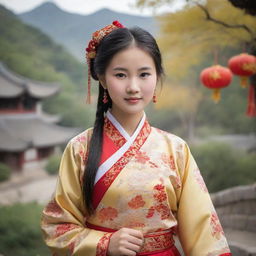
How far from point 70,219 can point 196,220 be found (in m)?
0.46

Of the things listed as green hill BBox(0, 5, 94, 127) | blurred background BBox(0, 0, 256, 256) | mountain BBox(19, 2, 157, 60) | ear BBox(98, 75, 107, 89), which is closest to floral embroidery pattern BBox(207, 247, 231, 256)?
ear BBox(98, 75, 107, 89)

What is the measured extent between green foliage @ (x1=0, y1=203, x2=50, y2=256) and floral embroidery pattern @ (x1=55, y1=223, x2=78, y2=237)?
14.1 ft

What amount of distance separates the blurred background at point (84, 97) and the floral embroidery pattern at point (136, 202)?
122 inches

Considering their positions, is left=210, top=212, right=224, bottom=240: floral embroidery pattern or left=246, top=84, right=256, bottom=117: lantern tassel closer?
left=210, top=212, right=224, bottom=240: floral embroidery pattern

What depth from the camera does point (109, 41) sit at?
55.7 inches

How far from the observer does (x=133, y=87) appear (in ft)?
4.48

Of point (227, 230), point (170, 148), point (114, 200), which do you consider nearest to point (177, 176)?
point (170, 148)

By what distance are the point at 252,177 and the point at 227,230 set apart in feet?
18.1

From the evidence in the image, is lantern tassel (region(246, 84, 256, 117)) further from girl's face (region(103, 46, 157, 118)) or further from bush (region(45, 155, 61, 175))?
bush (region(45, 155, 61, 175))

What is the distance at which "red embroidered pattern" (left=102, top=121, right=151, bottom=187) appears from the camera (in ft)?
4.59

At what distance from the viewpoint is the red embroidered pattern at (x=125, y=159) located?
55.1 inches

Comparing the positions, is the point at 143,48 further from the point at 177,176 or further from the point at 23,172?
the point at 23,172

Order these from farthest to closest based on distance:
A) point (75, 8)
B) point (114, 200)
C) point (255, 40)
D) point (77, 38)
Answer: point (77, 38)
point (75, 8)
point (255, 40)
point (114, 200)

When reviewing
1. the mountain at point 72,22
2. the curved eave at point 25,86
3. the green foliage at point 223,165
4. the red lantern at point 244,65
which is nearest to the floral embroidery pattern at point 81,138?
the red lantern at point 244,65
